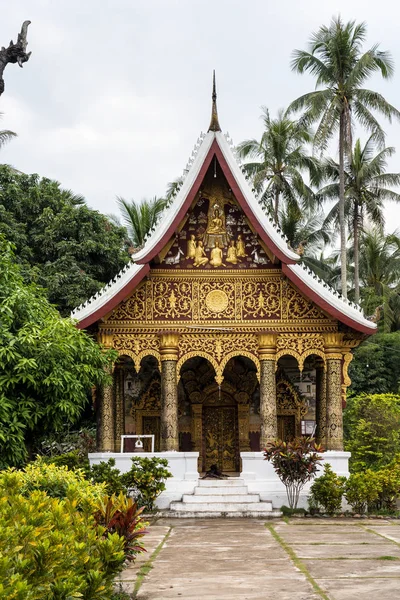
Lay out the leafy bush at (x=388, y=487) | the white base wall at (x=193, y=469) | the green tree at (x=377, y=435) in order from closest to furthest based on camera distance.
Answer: the leafy bush at (x=388, y=487)
the white base wall at (x=193, y=469)
the green tree at (x=377, y=435)

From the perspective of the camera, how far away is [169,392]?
15.7 meters

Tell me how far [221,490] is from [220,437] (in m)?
3.29

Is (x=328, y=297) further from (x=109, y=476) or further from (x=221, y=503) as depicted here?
(x=109, y=476)

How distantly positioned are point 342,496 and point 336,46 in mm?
19089

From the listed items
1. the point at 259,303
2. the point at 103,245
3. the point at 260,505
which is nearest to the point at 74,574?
the point at 260,505

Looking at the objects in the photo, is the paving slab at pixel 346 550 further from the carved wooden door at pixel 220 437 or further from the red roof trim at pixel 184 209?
the carved wooden door at pixel 220 437

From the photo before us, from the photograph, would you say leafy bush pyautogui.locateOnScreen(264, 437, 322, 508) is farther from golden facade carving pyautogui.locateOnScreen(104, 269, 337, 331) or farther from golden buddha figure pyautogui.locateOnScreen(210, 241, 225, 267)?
golden buddha figure pyautogui.locateOnScreen(210, 241, 225, 267)

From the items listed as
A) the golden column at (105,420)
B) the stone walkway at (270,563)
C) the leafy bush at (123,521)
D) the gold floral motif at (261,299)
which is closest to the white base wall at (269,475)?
the stone walkway at (270,563)

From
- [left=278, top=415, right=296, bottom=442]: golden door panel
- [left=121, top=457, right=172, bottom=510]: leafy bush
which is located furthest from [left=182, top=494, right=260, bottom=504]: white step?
[left=278, top=415, right=296, bottom=442]: golden door panel

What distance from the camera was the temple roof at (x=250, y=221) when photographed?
1538cm

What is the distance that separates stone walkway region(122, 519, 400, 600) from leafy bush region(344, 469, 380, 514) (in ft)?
3.69

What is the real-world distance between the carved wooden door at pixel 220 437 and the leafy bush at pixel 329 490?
4082mm

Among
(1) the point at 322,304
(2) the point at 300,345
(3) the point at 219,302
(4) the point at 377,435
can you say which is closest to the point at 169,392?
(3) the point at 219,302

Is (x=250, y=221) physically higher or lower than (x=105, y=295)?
higher
